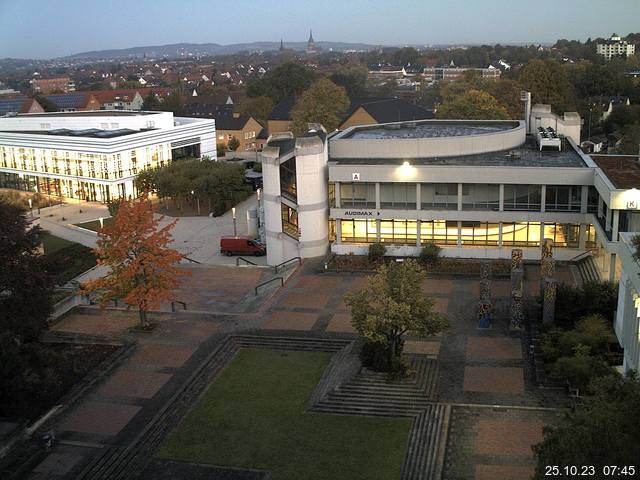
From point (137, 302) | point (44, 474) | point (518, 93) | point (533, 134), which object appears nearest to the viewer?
point (44, 474)

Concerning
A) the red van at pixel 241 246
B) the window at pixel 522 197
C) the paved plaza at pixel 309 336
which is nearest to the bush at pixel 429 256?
the paved plaza at pixel 309 336

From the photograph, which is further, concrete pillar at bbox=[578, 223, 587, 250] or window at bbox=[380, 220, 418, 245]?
window at bbox=[380, 220, 418, 245]

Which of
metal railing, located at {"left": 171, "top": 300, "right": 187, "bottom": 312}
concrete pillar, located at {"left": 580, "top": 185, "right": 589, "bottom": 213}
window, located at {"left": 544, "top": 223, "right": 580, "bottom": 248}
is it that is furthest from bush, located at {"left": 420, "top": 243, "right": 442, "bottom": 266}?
metal railing, located at {"left": 171, "top": 300, "right": 187, "bottom": 312}

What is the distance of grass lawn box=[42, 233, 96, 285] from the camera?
1700 inches

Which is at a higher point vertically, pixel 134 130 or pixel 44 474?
pixel 134 130

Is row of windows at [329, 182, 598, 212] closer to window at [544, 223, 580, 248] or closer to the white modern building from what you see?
window at [544, 223, 580, 248]

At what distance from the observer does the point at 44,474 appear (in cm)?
2158

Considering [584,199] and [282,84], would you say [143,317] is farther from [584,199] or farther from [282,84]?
[282,84]

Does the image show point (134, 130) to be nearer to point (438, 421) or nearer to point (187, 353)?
point (187, 353)

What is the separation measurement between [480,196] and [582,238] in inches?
228

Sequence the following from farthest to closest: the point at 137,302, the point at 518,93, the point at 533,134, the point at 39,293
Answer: the point at 518,93, the point at 533,134, the point at 137,302, the point at 39,293

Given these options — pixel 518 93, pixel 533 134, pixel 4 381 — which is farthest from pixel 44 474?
pixel 518 93

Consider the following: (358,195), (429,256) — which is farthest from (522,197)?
(358,195)

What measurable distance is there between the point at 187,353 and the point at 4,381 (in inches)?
311
